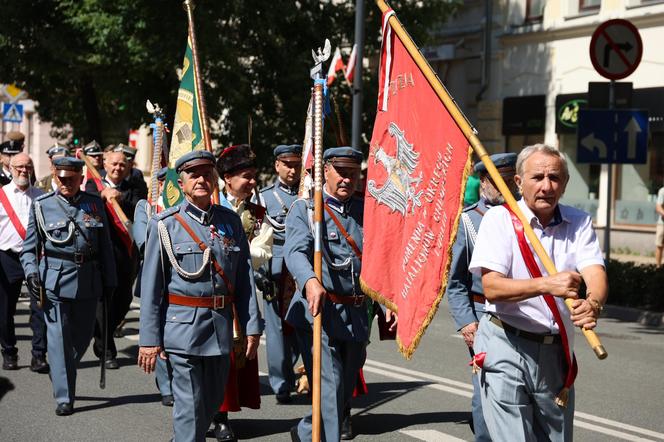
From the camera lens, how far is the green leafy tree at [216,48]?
22.8 metres

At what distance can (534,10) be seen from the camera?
1070 inches

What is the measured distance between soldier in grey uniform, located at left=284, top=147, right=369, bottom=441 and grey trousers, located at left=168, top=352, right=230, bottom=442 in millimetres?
661

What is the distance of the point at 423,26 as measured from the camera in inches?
997

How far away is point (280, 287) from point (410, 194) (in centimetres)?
341

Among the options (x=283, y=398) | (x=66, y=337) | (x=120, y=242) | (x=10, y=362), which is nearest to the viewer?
(x=66, y=337)

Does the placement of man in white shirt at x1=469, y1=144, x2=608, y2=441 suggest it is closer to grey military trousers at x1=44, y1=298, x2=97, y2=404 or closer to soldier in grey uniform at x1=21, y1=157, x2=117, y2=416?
grey military trousers at x1=44, y1=298, x2=97, y2=404

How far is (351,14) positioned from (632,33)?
36.5 feet

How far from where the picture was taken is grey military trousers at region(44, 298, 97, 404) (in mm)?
8461

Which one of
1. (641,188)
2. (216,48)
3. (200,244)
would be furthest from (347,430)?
(641,188)

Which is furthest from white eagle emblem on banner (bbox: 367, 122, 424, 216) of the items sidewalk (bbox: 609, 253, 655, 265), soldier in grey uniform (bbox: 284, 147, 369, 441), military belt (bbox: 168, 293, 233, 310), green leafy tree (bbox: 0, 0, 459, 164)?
sidewalk (bbox: 609, 253, 655, 265)

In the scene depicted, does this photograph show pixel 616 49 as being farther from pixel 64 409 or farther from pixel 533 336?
pixel 533 336

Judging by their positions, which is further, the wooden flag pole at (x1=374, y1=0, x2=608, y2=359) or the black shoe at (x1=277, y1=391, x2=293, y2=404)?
the black shoe at (x1=277, y1=391, x2=293, y2=404)

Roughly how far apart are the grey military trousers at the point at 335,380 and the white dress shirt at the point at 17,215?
16.3 feet

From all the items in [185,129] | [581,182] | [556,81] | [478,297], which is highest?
[556,81]
